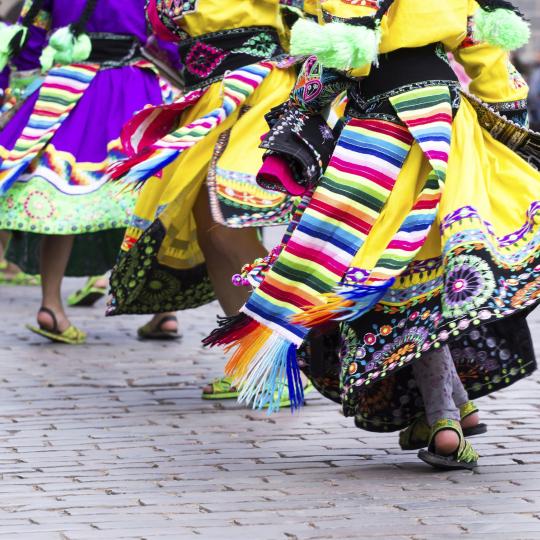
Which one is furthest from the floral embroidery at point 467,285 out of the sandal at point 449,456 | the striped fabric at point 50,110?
the striped fabric at point 50,110

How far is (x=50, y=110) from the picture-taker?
680cm

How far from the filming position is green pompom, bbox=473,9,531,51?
4.61m

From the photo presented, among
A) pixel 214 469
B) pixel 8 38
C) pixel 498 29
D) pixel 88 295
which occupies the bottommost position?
pixel 88 295

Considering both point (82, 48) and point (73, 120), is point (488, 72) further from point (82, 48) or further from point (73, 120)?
point (73, 120)

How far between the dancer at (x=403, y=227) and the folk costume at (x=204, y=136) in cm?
87

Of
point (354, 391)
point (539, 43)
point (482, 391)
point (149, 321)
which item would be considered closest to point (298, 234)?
point (354, 391)

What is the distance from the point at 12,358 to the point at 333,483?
270 centimetres

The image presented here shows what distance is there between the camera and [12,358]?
673cm

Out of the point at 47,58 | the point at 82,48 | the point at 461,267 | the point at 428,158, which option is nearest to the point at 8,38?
the point at 47,58

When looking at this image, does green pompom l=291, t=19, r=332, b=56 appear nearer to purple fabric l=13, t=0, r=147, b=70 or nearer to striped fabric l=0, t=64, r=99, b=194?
purple fabric l=13, t=0, r=147, b=70

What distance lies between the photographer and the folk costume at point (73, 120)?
675 cm

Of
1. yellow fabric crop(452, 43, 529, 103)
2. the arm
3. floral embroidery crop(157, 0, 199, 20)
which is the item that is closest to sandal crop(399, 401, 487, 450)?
yellow fabric crop(452, 43, 529, 103)

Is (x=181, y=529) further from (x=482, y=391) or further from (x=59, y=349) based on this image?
(x=59, y=349)

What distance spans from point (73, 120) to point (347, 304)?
9.73 ft
